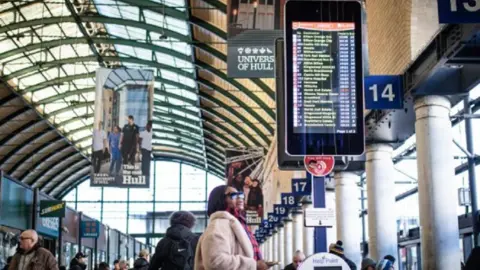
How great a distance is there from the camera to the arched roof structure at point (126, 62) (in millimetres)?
29844

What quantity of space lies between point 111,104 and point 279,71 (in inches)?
480

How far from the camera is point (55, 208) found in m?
19.6

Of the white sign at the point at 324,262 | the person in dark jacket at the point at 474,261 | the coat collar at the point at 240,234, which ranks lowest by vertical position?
the white sign at the point at 324,262

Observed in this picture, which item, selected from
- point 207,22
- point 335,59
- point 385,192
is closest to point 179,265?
point 335,59

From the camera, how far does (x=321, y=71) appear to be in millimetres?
9023

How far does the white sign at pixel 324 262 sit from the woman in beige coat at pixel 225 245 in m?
2.76

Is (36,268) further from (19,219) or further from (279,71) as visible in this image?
(19,219)

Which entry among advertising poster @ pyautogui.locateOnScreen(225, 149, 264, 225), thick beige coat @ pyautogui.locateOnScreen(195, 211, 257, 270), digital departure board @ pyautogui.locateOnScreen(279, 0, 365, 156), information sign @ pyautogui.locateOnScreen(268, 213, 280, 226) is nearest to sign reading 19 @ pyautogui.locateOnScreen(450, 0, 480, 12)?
digital departure board @ pyautogui.locateOnScreen(279, 0, 365, 156)

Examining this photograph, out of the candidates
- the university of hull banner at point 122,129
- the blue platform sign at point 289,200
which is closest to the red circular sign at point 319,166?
the university of hull banner at point 122,129

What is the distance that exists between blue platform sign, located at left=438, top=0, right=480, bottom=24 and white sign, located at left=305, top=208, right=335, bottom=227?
3497mm

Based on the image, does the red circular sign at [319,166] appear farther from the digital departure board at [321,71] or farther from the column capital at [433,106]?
the column capital at [433,106]

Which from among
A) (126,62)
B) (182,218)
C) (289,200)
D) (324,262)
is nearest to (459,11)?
(324,262)

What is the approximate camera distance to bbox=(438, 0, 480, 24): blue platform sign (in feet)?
24.1

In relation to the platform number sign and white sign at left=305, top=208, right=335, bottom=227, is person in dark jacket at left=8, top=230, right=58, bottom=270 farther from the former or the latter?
the platform number sign
